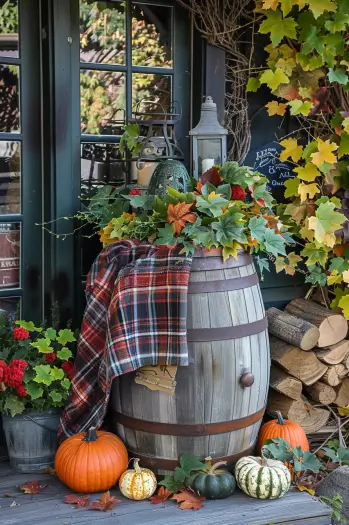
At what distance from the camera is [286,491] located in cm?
312

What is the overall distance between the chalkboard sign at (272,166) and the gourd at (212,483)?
1642mm

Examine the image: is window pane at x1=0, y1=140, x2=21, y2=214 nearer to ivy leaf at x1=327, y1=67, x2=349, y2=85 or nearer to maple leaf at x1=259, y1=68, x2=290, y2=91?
maple leaf at x1=259, y1=68, x2=290, y2=91

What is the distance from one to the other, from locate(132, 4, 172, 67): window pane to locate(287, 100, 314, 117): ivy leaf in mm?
713

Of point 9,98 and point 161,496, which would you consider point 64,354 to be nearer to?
point 161,496

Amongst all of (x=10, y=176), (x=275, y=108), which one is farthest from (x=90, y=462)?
(x=275, y=108)

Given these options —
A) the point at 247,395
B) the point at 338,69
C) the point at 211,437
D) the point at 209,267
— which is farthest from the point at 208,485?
the point at 338,69

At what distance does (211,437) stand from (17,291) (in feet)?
4.12

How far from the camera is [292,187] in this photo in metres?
3.97

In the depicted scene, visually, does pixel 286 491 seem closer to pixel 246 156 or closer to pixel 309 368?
pixel 309 368

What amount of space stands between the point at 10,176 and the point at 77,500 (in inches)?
63.0

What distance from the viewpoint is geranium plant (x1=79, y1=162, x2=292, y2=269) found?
304 cm

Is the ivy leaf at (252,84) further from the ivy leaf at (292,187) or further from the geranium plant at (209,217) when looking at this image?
the geranium plant at (209,217)

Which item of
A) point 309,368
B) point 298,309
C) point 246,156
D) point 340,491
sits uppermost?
point 246,156

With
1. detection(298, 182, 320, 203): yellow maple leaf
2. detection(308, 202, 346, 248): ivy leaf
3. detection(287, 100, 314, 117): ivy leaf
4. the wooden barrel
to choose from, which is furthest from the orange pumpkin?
detection(287, 100, 314, 117): ivy leaf
